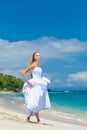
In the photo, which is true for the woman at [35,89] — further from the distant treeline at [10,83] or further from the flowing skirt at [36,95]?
the distant treeline at [10,83]

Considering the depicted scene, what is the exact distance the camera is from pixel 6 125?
42.4 feet

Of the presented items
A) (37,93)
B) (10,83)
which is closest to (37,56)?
(37,93)

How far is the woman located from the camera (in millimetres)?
14500

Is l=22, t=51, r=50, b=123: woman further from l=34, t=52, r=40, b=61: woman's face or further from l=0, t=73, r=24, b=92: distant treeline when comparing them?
l=0, t=73, r=24, b=92: distant treeline

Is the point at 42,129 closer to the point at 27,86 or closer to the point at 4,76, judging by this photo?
the point at 27,86

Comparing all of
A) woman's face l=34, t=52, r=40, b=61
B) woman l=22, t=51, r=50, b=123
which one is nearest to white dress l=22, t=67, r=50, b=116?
woman l=22, t=51, r=50, b=123

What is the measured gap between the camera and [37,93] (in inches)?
571

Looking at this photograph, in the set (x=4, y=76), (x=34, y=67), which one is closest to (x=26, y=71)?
(x=34, y=67)

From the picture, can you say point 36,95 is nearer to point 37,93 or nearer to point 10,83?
point 37,93

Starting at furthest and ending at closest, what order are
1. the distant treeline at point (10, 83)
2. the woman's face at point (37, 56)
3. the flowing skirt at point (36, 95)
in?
the distant treeline at point (10, 83)
the woman's face at point (37, 56)
the flowing skirt at point (36, 95)

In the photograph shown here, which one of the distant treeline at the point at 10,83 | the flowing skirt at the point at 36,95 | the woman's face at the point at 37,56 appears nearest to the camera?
the flowing skirt at the point at 36,95

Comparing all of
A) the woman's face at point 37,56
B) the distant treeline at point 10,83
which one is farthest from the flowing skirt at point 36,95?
the distant treeline at point 10,83

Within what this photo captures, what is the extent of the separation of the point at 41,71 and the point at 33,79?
0.38 metres

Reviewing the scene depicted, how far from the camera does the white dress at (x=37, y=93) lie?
14500 millimetres
